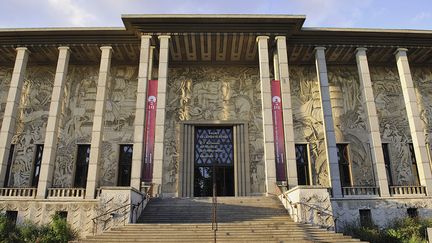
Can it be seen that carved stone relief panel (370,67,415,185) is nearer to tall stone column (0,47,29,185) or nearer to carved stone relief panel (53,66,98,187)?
carved stone relief panel (53,66,98,187)

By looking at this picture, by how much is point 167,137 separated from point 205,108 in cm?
296

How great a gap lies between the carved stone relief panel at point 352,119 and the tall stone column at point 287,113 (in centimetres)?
434

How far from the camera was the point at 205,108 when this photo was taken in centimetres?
2172

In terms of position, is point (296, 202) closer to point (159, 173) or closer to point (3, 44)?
point (159, 173)

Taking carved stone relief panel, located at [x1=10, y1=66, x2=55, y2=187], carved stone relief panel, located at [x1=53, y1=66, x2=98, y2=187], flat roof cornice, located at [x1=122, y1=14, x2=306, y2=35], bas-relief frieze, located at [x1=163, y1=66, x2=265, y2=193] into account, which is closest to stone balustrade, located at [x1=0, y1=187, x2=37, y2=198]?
carved stone relief panel, located at [x1=10, y1=66, x2=55, y2=187]

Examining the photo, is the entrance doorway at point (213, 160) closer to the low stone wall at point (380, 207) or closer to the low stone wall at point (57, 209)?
the low stone wall at point (57, 209)

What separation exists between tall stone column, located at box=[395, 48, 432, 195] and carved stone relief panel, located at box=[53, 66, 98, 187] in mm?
18327

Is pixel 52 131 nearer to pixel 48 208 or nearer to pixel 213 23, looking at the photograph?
pixel 48 208

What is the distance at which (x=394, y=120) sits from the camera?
21594 mm

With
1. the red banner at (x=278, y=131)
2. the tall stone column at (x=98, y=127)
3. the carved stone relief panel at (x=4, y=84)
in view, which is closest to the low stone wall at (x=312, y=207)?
the red banner at (x=278, y=131)

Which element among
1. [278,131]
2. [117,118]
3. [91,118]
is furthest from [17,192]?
[278,131]

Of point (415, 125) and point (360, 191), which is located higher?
point (415, 125)

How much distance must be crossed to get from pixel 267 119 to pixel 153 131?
5978mm

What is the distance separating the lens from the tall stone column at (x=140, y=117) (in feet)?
56.5
